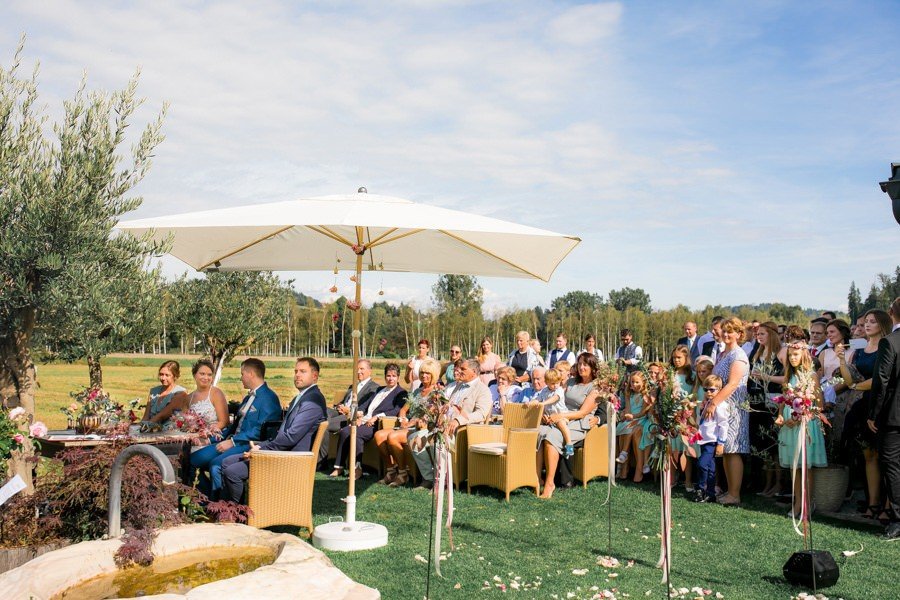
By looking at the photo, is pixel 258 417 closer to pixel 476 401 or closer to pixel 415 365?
pixel 476 401

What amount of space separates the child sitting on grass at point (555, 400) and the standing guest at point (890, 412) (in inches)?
125

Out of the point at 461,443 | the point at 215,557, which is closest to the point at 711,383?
the point at 461,443

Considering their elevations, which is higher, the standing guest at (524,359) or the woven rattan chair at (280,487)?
the standing guest at (524,359)

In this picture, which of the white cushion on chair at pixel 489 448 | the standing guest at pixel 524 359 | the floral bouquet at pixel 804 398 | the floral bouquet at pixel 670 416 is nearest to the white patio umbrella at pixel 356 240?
the floral bouquet at pixel 670 416

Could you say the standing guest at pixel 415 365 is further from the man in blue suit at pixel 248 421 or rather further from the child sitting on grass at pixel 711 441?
the child sitting on grass at pixel 711 441

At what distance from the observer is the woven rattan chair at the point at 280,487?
6.00 metres

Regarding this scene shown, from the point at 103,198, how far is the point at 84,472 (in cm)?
269

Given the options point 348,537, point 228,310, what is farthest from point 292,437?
point 228,310

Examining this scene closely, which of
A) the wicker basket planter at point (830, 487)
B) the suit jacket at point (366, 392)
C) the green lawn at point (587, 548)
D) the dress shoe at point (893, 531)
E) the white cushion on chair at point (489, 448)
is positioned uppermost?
the suit jacket at point (366, 392)

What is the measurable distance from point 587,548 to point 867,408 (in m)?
3.19

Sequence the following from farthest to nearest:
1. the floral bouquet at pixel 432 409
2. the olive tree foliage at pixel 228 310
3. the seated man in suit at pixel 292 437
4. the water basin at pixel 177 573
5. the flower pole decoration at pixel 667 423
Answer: the olive tree foliage at pixel 228 310, the seated man in suit at pixel 292 437, the floral bouquet at pixel 432 409, the flower pole decoration at pixel 667 423, the water basin at pixel 177 573

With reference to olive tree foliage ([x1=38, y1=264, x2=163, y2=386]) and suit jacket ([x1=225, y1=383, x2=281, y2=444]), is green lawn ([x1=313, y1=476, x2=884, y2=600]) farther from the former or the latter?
olive tree foliage ([x1=38, y1=264, x2=163, y2=386])

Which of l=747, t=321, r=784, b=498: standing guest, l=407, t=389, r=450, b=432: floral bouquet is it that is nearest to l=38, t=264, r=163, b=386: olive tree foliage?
l=407, t=389, r=450, b=432: floral bouquet

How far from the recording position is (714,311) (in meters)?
52.9
